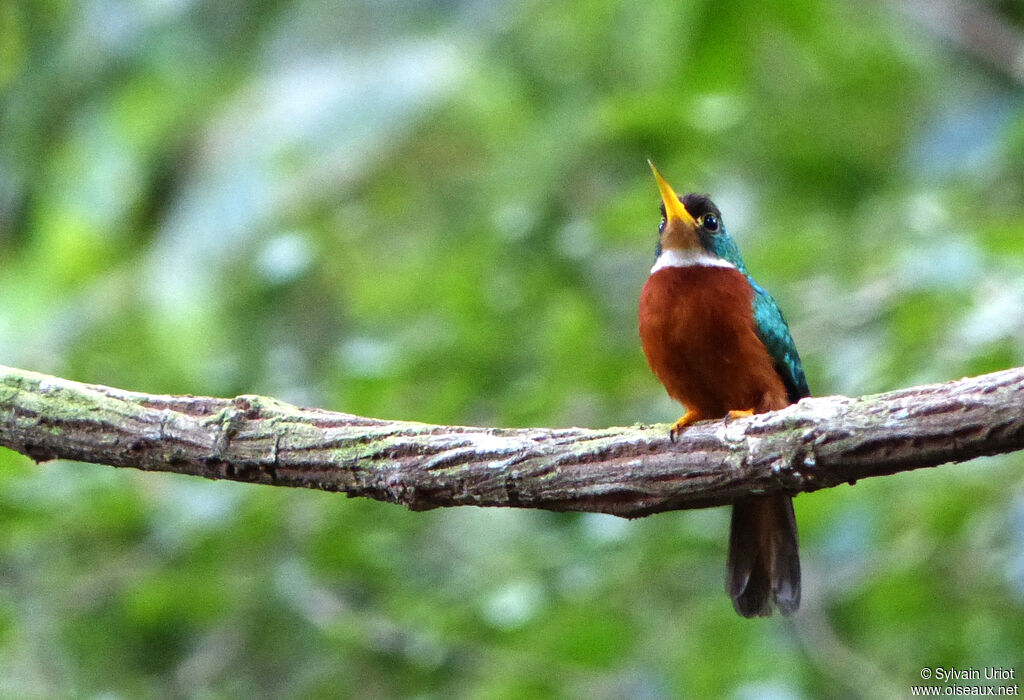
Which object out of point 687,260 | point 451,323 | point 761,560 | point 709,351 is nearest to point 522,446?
point 709,351

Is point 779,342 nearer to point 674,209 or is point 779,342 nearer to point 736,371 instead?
point 736,371

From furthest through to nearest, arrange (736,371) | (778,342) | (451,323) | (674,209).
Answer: (451,323)
(674,209)
(778,342)
(736,371)

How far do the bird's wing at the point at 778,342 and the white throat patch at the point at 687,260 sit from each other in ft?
0.48

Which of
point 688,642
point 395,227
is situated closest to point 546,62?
point 395,227

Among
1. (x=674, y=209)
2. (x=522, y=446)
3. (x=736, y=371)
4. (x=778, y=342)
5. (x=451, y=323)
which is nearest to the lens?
(x=522, y=446)

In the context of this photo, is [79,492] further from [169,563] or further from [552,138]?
[552,138]

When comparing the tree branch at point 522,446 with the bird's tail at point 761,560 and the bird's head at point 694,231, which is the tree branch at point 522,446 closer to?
the bird's tail at point 761,560

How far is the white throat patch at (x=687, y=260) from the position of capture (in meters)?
3.40

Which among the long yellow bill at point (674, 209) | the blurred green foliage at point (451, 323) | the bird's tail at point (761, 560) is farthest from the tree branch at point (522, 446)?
the long yellow bill at point (674, 209)

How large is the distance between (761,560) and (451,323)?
125cm

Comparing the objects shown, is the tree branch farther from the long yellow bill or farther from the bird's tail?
the long yellow bill

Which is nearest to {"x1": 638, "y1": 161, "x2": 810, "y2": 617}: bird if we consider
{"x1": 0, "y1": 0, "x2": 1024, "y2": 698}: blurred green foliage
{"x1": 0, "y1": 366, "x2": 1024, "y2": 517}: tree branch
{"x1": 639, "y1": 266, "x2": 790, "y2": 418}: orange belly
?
{"x1": 639, "y1": 266, "x2": 790, "y2": 418}: orange belly

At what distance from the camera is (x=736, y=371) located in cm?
306

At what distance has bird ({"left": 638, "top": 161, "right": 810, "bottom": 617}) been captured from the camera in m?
3.07
